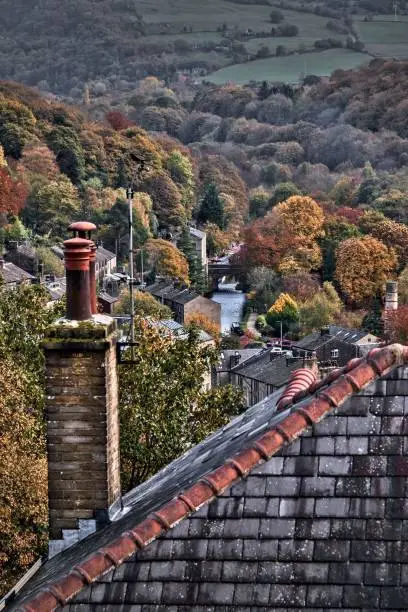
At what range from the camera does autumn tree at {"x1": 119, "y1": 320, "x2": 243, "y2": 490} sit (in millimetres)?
27922

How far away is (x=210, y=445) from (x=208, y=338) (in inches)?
2560

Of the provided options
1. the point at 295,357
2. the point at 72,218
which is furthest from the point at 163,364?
the point at 72,218

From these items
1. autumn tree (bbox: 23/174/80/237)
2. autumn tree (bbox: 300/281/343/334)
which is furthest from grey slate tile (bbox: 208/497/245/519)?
autumn tree (bbox: 23/174/80/237)

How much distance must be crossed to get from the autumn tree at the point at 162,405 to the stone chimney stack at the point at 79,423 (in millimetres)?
15156

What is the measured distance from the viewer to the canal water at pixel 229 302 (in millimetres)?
100500

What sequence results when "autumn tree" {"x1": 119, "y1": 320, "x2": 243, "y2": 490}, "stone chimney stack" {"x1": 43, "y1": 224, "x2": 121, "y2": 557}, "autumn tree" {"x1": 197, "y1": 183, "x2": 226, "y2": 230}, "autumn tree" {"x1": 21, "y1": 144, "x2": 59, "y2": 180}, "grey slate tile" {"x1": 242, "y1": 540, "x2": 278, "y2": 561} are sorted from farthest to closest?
1. "autumn tree" {"x1": 197, "y1": 183, "x2": 226, "y2": 230}
2. "autumn tree" {"x1": 21, "y1": 144, "x2": 59, "y2": 180}
3. "autumn tree" {"x1": 119, "y1": 320, "x2": 243, "y2": 490}
4. "stone chimney stack" {"x1": 43, "y1": 224, "x2": 121, "y2": 557}
5. "grey slate tile" {"x1": 242, "y1": 540, "x2": 278, "y2": 561}

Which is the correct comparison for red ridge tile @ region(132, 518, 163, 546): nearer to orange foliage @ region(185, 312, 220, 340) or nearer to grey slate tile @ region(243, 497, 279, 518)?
grey slate tile @ region(243, 497, 279, 518)

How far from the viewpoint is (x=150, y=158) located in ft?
478

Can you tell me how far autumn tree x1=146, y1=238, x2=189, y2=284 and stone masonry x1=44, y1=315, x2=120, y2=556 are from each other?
96.0 metres

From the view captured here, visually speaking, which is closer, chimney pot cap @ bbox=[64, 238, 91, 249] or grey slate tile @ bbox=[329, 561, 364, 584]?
grey slate tile @ bbox=[329, 561, 364, 584]

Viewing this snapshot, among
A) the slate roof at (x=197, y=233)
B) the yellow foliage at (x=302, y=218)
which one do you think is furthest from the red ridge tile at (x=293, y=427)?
the slate roof at (x=197, y=233)

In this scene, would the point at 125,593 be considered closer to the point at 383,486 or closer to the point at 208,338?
the point at 383,486

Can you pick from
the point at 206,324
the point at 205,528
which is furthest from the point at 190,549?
the point at 206,324

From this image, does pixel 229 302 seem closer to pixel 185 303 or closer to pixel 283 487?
pixel 185 303
